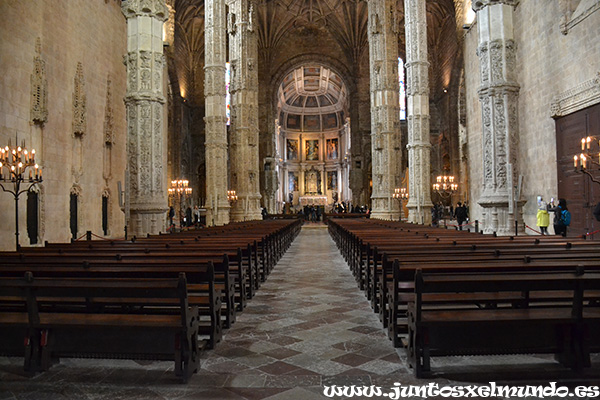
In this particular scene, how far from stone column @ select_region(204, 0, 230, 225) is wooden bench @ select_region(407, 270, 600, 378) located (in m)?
17.9

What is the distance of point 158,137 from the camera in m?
11.4

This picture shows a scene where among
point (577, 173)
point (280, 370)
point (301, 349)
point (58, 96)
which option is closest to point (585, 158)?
point (577, 173)

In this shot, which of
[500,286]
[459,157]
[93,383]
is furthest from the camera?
[459,157]

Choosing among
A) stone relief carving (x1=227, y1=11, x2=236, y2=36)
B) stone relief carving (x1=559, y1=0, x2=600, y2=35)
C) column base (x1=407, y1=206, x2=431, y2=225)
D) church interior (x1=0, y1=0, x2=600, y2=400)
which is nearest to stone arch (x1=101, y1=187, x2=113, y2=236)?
church interior (x1=0, y1=0, x2=600, y2=400)

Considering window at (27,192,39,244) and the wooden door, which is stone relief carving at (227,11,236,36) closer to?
window at (27,192,39,244)

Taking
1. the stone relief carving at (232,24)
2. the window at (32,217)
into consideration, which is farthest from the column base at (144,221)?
the stone relief carving at (232,24)

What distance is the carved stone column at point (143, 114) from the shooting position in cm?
1114

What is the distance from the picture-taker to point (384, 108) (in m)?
25.0

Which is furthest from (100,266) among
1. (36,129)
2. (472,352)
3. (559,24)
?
(559,24)

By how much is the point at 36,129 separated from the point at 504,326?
52.2 feet

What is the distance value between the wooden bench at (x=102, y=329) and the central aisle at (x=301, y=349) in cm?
44

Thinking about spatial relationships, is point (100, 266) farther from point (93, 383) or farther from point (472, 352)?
point (472, 352)

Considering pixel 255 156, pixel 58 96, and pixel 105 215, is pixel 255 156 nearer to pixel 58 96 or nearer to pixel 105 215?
pixel 105 215

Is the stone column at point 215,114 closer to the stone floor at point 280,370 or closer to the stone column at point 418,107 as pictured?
the stone column at point 418,107
